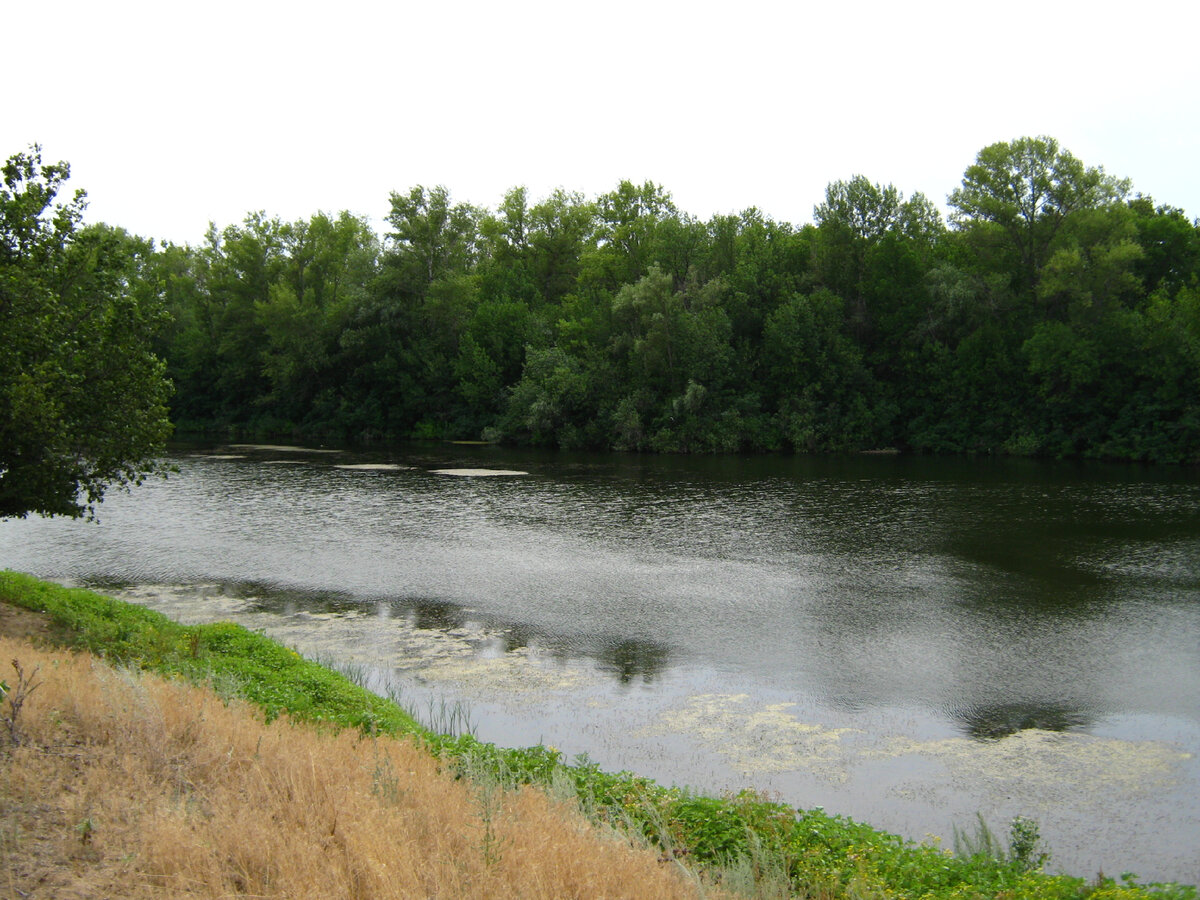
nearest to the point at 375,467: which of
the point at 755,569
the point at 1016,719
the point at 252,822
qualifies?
the point at 755,569

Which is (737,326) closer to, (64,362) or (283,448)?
(283,448)

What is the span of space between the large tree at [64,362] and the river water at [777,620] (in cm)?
478

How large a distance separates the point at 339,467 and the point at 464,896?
163 ft

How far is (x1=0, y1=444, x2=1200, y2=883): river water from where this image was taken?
41.9 ft

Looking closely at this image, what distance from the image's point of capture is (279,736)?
400 inches

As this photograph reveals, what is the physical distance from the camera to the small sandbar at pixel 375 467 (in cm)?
5269

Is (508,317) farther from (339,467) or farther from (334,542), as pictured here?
(334,542)

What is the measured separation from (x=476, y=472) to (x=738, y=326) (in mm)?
26955

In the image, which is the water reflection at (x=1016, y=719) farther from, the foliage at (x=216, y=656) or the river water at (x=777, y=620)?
the foliage at (x=216, y=656)

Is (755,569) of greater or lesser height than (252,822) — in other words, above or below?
below

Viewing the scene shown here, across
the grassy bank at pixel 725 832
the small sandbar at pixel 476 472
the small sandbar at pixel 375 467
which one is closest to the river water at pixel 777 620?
the grassy bank at pixel 725 832

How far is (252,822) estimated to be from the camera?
770 cm

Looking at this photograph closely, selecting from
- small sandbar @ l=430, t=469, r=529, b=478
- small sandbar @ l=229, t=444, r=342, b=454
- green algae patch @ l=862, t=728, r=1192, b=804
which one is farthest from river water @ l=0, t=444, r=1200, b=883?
small sandbar @ l=229, t=444, r=342, b=454

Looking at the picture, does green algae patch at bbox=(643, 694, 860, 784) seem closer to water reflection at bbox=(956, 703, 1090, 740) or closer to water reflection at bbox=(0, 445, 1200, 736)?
water reflection at bbox=(0, 445, 1200, 736)
